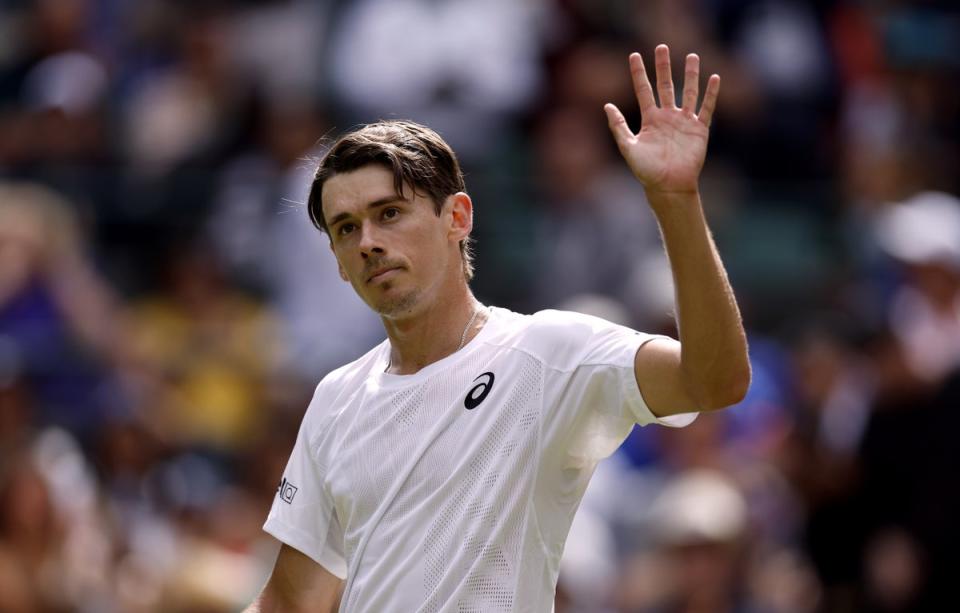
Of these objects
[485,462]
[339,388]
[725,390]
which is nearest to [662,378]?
[725,390]

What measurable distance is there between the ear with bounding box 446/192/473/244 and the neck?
0.14 meters

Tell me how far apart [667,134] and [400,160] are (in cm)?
78

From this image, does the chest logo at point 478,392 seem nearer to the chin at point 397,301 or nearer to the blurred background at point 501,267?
the chin at point 397,301

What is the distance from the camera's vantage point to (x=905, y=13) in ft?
38.5

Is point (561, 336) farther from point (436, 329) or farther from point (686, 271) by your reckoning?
point (686, 271)

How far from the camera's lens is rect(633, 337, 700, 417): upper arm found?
3.68m

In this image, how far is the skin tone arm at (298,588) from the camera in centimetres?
445

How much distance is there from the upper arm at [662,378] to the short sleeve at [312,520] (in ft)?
3.24

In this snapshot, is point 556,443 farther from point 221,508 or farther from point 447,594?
point 221,508

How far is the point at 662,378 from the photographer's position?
A: 373cm

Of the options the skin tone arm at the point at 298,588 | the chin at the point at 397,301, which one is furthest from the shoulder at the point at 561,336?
the skin tone arm at the point at 298,588

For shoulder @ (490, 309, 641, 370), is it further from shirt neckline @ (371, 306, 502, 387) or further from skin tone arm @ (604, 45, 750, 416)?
skin tone arm @ (604, 45, 750, 416)

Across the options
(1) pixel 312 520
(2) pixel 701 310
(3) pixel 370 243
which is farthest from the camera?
(1) pixel 312 520

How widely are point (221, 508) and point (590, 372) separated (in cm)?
489
